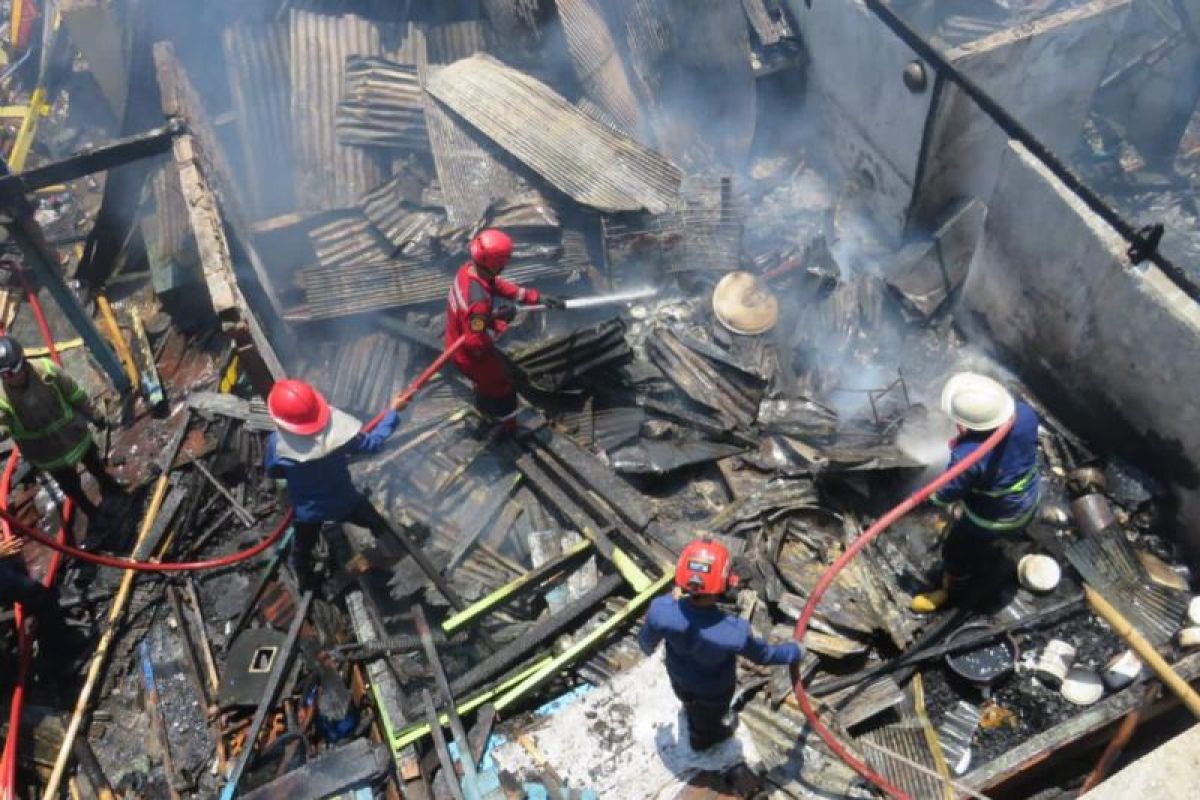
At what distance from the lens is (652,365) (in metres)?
8.72

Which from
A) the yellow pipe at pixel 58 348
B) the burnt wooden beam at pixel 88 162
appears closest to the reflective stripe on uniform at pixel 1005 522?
the burnt wooden beam at pixel 88 162

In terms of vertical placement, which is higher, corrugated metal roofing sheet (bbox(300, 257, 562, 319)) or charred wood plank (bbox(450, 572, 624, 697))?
corrugated metal roofing sheet (bbox(300, 257, 562, 319))

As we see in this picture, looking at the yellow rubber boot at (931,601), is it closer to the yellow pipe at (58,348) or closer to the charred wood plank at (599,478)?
the charred wood plank at (599,478)

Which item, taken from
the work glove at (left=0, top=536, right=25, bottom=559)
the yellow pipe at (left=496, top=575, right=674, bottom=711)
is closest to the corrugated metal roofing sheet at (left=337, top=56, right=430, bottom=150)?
the work glove at (left=0, top=536, right=25, bottom=559)

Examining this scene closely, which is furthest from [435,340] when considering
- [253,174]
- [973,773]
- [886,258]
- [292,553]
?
[973,773]

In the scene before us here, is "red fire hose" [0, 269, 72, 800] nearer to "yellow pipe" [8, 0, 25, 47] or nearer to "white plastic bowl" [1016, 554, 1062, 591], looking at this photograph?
"white plastic bowl" [1016, 554, 1062, 591]

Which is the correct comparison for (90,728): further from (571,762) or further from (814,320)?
(814,320)

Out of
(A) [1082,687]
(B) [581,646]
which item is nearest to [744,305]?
(B) [581,646]

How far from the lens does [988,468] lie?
6027 millimetres

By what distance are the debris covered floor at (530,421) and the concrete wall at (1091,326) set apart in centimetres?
35

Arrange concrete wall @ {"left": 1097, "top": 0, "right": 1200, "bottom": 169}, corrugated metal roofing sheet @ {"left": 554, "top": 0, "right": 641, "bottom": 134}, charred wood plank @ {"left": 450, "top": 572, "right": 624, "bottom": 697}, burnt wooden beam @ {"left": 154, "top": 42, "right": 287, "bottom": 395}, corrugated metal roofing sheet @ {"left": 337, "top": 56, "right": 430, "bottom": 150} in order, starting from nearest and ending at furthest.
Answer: charred wood plank @ {"left": 450, "top": 572, "right": 624, "bottom": 697}
burnt wooden beam @ {"left": 154, "top": 42, "right": 287, "bottom": 395}
concrete wall @ {"left": 1097, "top": 0, "right": 1200, "bottom": 169}
corrugated metal roofing sheet @ {"left": 337, "top": 56, "right": 430, "bottom": 150}
corrugated metal roofing sheet @ {"left": 554, "top": 0, "right": 641, "bottom": 134}

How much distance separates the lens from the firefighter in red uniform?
23.2 feet

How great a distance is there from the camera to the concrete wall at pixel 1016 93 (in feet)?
26.4

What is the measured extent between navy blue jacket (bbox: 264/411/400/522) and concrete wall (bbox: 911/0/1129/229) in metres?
6.48
